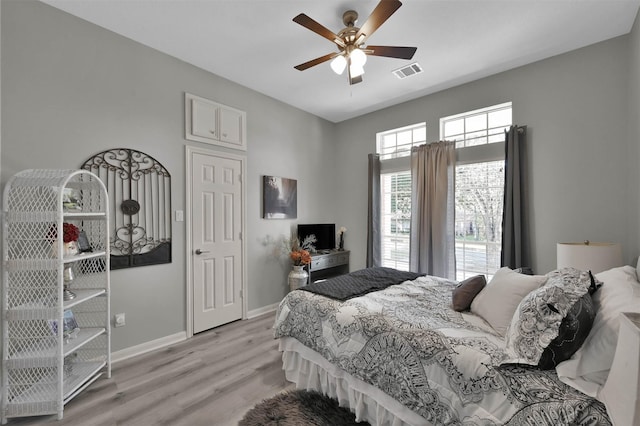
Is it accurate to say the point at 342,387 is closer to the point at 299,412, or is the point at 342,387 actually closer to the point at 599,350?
the point at 299,412

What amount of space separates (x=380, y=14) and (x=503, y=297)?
2058mm

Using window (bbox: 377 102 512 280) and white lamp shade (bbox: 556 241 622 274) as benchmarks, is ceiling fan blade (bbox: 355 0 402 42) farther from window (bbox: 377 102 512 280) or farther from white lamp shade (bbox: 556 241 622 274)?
white lamp shade (bbox: 556 241 622 274)

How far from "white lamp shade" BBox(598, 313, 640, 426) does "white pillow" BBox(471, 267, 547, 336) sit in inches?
33.4

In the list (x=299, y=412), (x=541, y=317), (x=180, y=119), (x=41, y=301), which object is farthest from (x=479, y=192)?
(x=41, y=301)

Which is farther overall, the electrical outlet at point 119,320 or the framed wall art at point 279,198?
the framed wall art at point 279,198

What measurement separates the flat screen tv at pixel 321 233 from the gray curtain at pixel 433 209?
4.50 feet

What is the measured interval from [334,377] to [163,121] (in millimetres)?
2970

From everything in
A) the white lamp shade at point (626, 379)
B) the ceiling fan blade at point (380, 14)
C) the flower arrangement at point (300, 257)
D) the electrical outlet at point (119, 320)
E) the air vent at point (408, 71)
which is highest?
the air vent at point (408, 71)

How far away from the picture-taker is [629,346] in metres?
0.71

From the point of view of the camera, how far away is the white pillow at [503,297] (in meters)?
1.69

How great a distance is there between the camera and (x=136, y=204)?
278cm

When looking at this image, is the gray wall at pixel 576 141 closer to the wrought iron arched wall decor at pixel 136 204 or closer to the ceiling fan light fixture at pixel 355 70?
the ceiling fan light fixture at pixel 355 70

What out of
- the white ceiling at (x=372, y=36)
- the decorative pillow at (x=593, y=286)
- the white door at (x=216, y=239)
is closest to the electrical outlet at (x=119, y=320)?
the white door at (x=216, y=239)

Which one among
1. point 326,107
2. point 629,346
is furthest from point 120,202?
point 629,346
